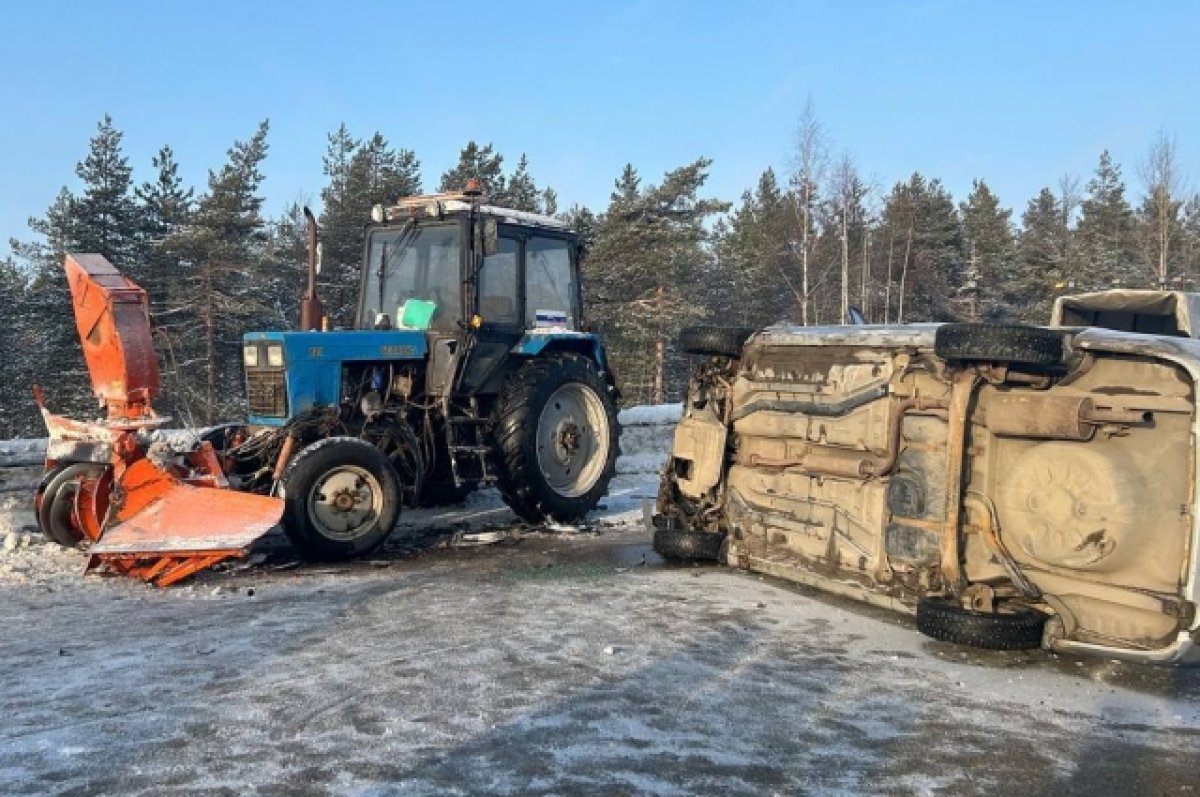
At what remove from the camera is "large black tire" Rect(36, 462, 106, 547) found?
7008mm

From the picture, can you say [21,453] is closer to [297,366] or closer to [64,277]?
[297,366]

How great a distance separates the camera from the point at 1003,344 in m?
4.65

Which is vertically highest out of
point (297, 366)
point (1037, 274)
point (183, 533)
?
point (1037, 274)

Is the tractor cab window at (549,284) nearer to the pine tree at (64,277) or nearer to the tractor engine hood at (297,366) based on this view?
the tractor engine hood at (297,366)

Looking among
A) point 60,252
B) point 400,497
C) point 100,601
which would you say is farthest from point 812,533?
point 60,252

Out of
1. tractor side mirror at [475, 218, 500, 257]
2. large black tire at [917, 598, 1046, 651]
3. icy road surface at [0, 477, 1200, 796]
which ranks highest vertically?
tractor side mirror at [475, 218, 500, 257]

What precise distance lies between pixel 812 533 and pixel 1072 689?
1.85 metres

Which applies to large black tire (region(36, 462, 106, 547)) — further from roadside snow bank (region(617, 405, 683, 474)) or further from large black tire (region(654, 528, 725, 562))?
roadside snow bank (region(617, 405, 683, 474))

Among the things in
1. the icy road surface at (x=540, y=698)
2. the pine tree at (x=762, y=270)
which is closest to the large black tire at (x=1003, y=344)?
the icy road surface at (x=540, y=698)

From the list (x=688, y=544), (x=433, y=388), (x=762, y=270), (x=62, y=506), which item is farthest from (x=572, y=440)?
(x=762, y=270)

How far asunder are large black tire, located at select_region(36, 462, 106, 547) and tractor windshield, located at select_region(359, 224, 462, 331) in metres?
2.64

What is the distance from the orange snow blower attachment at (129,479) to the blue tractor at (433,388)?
519 millimetres

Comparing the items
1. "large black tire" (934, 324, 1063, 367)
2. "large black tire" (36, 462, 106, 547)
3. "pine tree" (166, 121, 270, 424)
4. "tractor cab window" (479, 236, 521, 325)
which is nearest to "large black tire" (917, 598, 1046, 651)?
"large black tire" (934, 324, 1063, 367)

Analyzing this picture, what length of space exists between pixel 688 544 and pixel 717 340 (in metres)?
1.49
